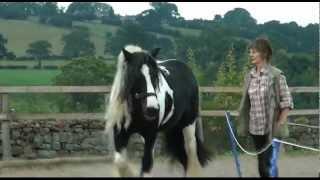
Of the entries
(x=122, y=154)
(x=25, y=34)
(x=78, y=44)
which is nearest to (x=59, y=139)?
(x=122, y=154)

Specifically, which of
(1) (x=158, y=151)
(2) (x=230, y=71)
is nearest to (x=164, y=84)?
(1) (x=158, y=151)

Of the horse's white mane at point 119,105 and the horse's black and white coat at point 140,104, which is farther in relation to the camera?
A: the horse's white mane at point 119,105

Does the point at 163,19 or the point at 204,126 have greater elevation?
the point at 163,19

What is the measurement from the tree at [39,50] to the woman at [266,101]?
10.6m

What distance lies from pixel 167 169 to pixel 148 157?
→ 2264 mm

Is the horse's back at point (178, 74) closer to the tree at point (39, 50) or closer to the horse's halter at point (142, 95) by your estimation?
the horse's halter at point (142, 95)

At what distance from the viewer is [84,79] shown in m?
11.7

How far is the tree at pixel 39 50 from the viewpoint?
1603 centimetres

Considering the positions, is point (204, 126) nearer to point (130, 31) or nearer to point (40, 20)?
point (130, 31)

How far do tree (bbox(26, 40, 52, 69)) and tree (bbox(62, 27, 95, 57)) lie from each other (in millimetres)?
548


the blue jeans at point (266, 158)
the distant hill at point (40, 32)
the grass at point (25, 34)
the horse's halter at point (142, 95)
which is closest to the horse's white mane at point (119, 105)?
the horse's halter at point (142, 95)

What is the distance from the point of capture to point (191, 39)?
1944cm

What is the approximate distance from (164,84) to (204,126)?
4.30 metres

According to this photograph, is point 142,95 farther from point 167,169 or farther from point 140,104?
point 167,169
